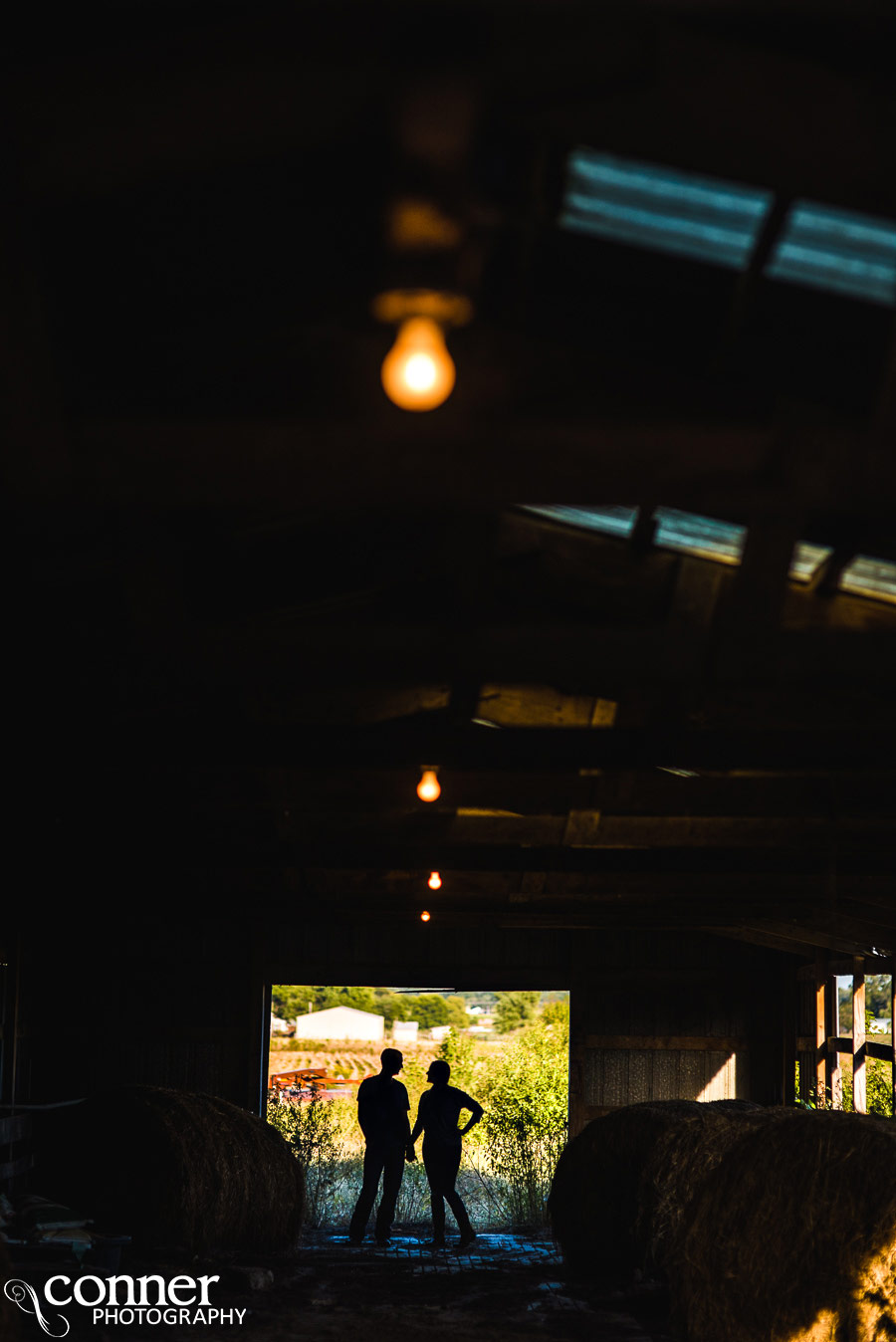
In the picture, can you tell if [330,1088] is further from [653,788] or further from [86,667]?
[86,667]

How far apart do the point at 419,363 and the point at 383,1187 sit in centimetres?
1092

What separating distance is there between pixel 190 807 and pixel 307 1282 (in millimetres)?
3585

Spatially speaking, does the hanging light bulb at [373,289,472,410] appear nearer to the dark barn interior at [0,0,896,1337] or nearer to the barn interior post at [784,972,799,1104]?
the dark barn interior at [0,0,896,1337]

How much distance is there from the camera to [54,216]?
13.7ft

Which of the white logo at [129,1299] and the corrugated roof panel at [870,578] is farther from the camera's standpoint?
the white logo at [129,1299]

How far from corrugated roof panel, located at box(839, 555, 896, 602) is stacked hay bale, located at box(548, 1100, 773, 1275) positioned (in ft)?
10.9

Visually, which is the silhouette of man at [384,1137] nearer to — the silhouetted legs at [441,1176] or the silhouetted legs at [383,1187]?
the silhouetted legs at [383,1187]

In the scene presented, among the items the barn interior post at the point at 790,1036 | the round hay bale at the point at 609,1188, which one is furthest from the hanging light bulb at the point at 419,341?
the barn interior post at the point at 790,1036

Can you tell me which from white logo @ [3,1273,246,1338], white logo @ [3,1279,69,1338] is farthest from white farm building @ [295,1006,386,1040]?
white logo @ [3,1279,69,1338]

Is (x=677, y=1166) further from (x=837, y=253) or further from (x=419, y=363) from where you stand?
(x=419, y=363)

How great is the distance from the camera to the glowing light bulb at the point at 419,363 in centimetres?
326

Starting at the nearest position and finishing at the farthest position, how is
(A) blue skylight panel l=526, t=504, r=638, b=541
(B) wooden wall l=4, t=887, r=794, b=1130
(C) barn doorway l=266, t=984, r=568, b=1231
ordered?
1. (A) blue skylight panel l=526, t=504, r=638, b=541
2. (C) barn doorway l=266, t=984, r=568, b=1231
3. (B) wooden wall l=4, t=887, r=794, b=1130

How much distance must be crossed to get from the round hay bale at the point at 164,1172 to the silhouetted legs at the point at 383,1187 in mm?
1731

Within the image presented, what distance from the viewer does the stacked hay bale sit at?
8578 millimetres
